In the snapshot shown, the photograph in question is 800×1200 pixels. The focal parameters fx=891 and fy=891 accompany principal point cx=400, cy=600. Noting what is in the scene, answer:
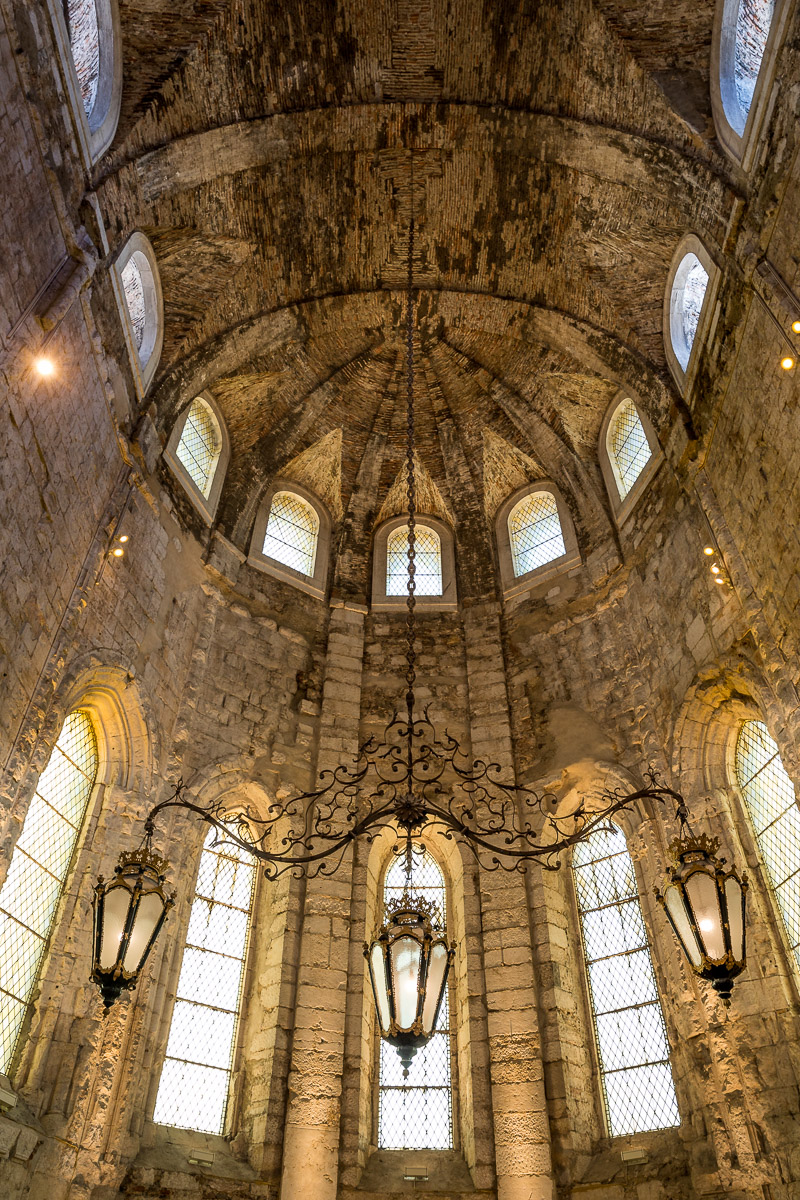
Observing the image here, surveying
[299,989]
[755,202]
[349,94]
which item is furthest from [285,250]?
[299,989]

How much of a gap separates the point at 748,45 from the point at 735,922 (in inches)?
296

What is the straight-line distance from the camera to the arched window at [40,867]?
6273 millimetres

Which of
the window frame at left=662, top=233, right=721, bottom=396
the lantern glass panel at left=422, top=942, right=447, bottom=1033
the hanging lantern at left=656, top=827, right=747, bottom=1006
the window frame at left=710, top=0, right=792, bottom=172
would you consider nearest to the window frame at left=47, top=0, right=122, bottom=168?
the window frame at left=710, top=0, right=792, bottom=172

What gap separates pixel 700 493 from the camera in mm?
8086

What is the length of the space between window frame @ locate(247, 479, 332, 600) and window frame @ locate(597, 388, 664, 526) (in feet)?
11.5

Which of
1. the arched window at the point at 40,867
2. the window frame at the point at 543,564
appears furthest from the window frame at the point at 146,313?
the window frame at the point at 543,564

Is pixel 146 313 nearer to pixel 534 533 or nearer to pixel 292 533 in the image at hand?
pixel 292 533

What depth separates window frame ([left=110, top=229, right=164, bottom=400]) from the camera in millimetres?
7957

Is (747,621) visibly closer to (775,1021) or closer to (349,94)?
(775,1021)

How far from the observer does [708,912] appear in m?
4.46

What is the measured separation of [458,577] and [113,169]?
5.77 m

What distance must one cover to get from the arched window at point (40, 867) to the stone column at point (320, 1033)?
2160mm

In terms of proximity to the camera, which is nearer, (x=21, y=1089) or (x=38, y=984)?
(x=21, y=1089)

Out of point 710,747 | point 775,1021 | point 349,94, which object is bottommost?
point 775,1021
